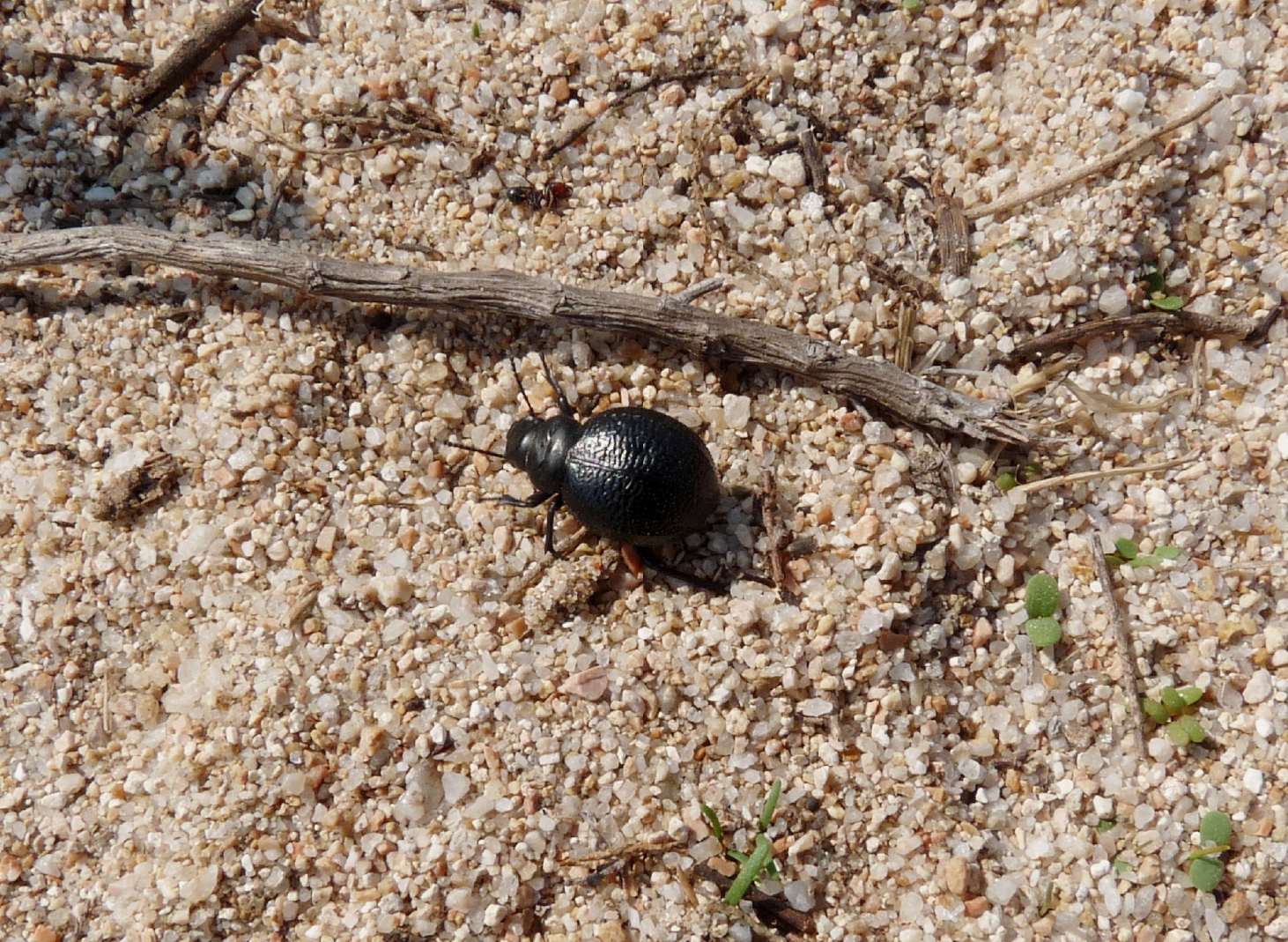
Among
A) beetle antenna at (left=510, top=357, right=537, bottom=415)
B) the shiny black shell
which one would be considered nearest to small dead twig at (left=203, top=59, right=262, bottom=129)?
beetle antenna at (left=510, top=357, right=537, bottom=415)

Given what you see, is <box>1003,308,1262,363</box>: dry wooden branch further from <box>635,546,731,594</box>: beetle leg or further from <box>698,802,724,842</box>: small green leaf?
<box>698,802,724,842</box>: small green leaf

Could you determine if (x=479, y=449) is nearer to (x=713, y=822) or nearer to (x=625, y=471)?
(x=625, y=471)

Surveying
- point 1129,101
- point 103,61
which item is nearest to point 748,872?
point 1129,101

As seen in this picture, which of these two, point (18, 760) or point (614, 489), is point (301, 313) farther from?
point (18, 760)

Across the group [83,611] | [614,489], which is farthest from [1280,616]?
[83,611]

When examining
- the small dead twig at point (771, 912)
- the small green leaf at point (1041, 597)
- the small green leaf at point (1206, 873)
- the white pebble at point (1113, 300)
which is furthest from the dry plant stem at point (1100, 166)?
the small dead twig at point (771, 912)

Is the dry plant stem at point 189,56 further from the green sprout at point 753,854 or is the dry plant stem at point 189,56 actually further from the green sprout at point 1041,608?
the green sprout at point 1041,608
